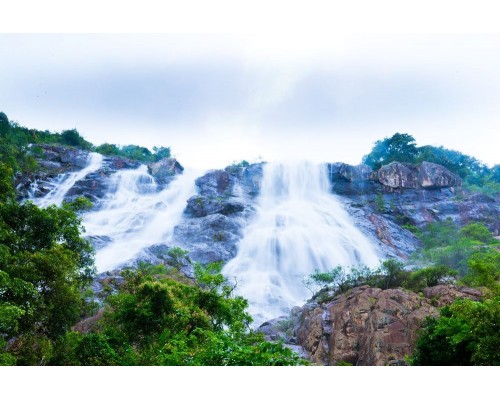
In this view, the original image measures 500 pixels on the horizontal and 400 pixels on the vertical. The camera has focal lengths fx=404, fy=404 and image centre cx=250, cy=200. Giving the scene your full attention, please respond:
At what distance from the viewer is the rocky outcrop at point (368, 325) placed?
31.7 ft

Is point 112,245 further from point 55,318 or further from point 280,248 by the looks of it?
point 55,318

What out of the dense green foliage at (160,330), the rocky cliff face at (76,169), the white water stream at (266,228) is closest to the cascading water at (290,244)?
the white water stream at (266,228)

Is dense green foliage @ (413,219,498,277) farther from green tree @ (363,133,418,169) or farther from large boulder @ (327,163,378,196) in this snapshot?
green tree @ (363,133,418,169)

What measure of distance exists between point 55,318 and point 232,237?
61.3 feet

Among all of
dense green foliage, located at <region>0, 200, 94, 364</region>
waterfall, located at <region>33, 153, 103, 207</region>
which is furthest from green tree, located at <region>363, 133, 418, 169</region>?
dense green foliage, located at <region>0, 200, 94, 364</region>

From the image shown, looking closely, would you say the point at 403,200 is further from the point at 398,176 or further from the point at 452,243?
the point at 452,243

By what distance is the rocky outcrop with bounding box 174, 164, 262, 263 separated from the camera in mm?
24656

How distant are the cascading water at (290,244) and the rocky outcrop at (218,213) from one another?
2.80ft

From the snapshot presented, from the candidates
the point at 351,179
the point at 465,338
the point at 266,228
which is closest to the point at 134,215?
the point at 266,228

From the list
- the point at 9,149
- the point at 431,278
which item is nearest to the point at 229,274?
the point at 431,278

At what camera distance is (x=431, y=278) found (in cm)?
1402

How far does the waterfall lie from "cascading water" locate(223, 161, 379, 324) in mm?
14087

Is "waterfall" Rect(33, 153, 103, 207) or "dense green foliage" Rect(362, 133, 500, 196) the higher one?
"dense green foliage" Rect(362, 133, 500, 196)

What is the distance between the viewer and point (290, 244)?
25938 millimetres
